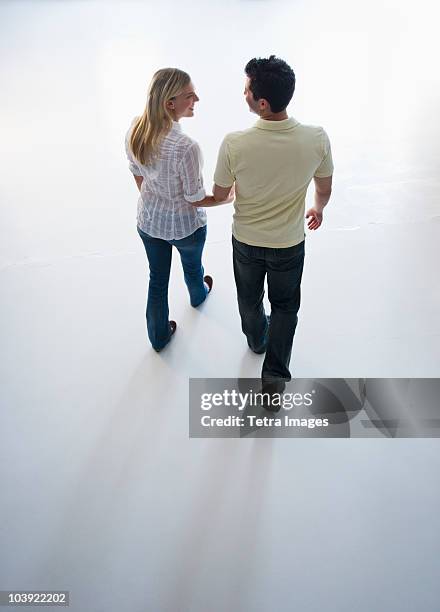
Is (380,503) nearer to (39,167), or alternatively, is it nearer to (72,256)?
(72,256)

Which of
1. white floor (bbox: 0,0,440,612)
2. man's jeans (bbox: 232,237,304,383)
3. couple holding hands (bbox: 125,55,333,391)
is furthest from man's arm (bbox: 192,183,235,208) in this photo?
white floor (bbox: 0,0,440,612)

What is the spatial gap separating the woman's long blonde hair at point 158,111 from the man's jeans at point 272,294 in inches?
17.9

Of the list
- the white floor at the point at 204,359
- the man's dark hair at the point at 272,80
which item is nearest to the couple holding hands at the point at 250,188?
the man's dark hair at the point at 272,80

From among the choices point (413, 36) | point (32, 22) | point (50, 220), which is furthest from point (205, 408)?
point (32, 22)

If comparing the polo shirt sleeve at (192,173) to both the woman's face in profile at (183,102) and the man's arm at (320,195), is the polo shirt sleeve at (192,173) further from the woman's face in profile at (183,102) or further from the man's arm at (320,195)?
the man's arm at (320,195)

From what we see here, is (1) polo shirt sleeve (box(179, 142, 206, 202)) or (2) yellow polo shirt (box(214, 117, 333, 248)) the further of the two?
(1) polo shirt sleeve (box(179, 142, 206, 202))

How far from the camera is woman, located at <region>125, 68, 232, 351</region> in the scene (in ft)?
5.32

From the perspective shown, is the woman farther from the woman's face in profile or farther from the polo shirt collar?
the polo shirt collar

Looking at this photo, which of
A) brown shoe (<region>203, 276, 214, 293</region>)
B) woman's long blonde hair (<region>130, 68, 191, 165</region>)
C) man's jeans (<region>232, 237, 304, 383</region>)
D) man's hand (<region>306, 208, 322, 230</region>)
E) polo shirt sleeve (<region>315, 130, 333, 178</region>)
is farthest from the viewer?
brown shoe (<region>203, 276, 214, 293</region>)

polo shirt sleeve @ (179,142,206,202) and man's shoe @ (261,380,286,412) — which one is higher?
polo shirt sleeve @ (179,142,206,202)

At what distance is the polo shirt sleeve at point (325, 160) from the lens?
1483 millimetres

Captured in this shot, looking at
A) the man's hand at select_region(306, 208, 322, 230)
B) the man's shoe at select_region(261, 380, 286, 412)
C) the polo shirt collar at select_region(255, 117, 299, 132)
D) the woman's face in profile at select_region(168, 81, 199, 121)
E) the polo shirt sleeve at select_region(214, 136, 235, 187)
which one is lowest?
the man's shoe at select_region(261, 380, 286, 412)

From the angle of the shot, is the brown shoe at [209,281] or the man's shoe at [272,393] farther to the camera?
the brown shoe at [209,281]

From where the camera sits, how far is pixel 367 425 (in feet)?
6.46
